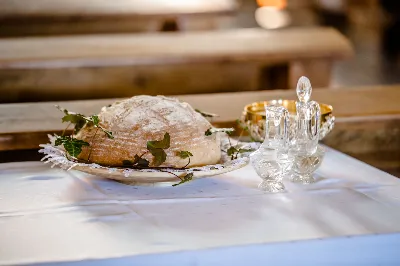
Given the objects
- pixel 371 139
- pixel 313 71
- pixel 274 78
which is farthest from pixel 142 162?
pixel 274 78

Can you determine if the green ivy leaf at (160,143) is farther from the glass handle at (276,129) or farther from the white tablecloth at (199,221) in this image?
the glass handle at (276,129)

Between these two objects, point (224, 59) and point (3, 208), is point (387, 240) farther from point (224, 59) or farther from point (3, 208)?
point (224, 59)

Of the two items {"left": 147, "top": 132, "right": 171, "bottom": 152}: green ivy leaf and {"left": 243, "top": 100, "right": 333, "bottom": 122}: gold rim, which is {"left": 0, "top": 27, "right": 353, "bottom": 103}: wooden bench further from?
{"left": 147, "top": 132, "right": 171, "bottom": 152}: green ivy leaf

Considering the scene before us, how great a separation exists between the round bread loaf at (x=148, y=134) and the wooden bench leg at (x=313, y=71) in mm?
2424

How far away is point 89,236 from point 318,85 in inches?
Result: 116

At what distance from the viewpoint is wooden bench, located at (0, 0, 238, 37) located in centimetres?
511

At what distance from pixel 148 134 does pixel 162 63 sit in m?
2.24

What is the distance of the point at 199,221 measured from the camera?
4.75 ft

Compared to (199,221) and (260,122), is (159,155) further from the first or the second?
(260,122)

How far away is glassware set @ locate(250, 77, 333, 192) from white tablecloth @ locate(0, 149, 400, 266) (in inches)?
1.6

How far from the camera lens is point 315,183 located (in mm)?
1725

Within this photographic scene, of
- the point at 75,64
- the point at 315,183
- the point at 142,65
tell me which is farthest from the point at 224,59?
the point at 315,183

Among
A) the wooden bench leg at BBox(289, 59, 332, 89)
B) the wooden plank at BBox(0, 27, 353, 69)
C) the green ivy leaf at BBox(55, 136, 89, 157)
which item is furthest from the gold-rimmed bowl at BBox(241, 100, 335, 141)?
the wooden bench leg at BBox(289, 59, 332, 89)

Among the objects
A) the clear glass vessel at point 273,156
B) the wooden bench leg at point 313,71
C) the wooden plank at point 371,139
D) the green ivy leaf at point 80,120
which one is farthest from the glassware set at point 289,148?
the wooden bench leg at point 313,71
